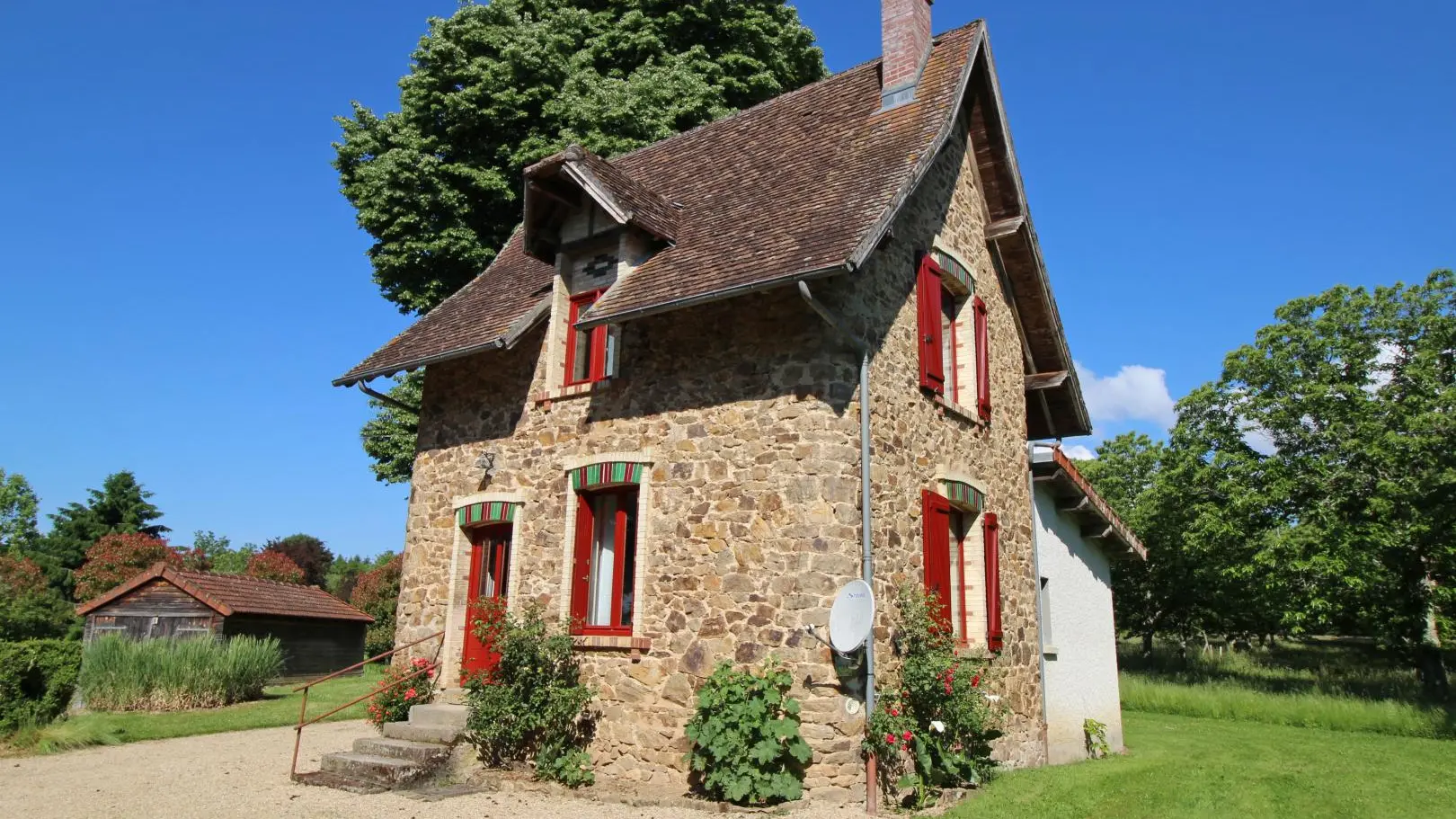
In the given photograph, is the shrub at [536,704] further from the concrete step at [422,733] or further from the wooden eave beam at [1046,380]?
the wooden eave beam at [1046,380]

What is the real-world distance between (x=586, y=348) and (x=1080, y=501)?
7991 millimetres

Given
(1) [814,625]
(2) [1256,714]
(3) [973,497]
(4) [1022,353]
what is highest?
(4) [1022,353]

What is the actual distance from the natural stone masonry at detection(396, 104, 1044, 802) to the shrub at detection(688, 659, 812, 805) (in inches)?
8.8

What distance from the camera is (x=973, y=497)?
11.1 m

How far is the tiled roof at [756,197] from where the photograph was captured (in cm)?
950

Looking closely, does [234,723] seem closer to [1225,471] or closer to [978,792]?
[978,792]

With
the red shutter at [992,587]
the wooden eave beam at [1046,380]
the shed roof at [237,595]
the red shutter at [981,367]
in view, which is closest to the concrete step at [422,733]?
the red shutter at [992,587]

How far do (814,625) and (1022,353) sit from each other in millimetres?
7436

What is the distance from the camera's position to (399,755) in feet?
33.4

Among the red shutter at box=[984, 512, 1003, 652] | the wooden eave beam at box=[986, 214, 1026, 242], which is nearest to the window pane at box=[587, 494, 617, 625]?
the red shutter at box=[984, 512, 1003, 652]

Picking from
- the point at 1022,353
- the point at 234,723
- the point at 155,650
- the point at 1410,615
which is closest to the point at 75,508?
the point at 155,650

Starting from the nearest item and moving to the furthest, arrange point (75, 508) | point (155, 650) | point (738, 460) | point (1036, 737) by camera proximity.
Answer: point (738, 460)
point (1036, 737)
point (155, 650)
point (75, 508)

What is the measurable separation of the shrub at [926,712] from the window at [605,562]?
2.95 m

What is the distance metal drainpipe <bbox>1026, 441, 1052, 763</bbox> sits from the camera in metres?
12.4
